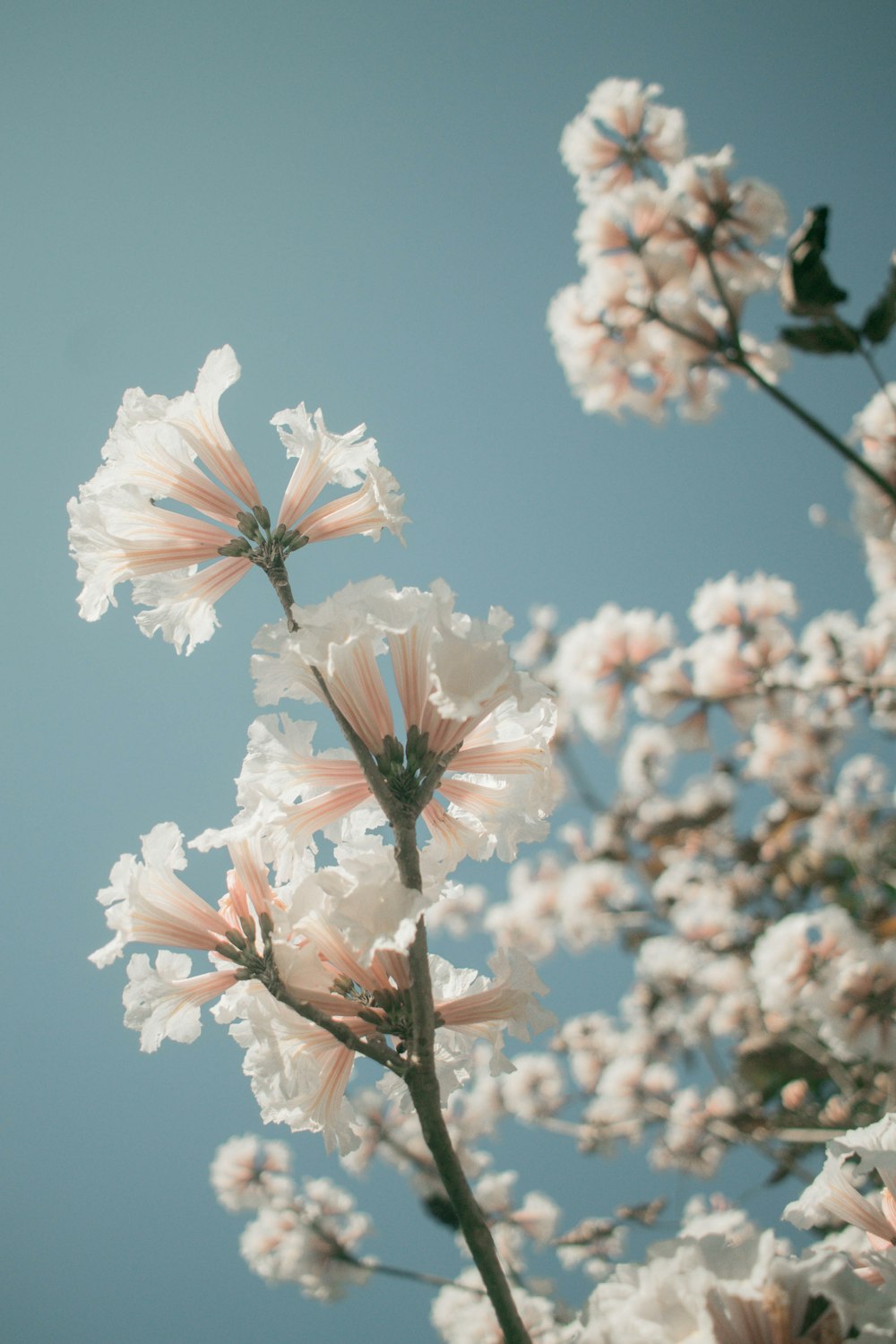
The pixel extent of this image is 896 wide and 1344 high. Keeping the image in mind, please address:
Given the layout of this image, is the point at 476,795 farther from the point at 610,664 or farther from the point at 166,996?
the point at 610,664

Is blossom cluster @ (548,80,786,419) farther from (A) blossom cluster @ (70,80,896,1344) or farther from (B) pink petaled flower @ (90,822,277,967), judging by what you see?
(B) pink petaled flower @ (90,822,277,967)

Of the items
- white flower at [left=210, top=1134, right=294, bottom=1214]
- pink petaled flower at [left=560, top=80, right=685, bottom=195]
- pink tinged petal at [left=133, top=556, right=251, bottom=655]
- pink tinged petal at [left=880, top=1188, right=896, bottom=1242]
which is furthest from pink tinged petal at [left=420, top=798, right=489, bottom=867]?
white flower at [left=210, top=1134, right=294, bottom=1214]

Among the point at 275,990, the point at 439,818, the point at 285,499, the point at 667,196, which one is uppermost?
the point at 667,196

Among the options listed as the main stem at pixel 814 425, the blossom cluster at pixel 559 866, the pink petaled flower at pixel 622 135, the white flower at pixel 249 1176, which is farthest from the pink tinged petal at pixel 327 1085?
the white flower at pixel 249 1176

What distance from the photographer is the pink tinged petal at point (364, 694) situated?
755 mm

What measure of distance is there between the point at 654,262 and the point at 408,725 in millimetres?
2061

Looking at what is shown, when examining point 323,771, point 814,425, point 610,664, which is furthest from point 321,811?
point 610,664

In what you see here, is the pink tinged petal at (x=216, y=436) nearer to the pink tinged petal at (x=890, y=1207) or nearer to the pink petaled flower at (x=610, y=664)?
the pink tinged petal at (x=890, y=1207)

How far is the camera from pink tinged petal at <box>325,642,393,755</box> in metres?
0.76

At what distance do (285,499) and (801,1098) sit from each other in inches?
137

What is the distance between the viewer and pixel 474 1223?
0.61m

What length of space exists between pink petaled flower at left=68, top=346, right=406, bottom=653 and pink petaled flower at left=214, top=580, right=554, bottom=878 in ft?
0.50

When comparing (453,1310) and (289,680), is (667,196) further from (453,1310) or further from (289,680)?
(453,1310)

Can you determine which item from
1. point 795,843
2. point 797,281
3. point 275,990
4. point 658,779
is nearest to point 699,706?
point 795,843
